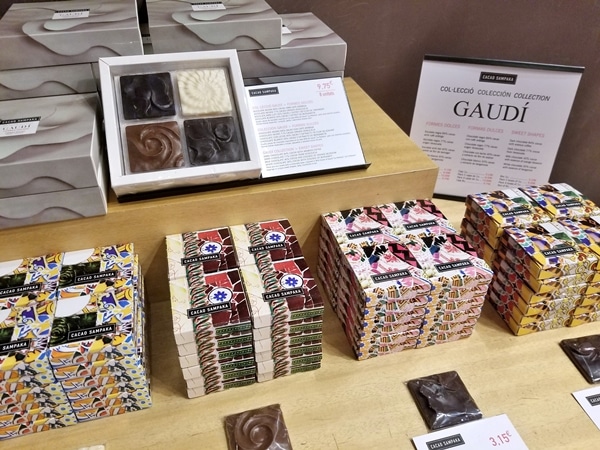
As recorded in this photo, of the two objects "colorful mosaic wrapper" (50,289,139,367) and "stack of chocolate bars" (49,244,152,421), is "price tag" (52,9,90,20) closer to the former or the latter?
"stack of chocolate bars" (49,244,152,421)

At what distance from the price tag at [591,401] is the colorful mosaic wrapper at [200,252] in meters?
0.96

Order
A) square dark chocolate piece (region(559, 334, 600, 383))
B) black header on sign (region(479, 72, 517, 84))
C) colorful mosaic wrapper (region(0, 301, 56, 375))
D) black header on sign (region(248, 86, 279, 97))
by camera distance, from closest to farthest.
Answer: colorful mosaic wrapper (region(0, 301, 56, 375))
square dark chocolate piece (region(559, 334, 600, 383))
black header on sign (region(248, 86, 279, 97))
black header on sign (region(479, 72, 517, 84))

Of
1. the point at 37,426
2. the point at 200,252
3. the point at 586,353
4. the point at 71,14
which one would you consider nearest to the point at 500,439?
the point at 586,353

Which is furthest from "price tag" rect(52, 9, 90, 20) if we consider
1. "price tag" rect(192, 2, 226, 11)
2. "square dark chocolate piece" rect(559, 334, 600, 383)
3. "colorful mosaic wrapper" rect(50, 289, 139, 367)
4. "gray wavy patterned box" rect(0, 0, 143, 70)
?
"square dark chocolate piece" rect(559, 334, 600, 383)

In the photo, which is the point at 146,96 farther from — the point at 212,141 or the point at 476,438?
the point at 476,438

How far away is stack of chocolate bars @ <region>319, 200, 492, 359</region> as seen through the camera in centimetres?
121

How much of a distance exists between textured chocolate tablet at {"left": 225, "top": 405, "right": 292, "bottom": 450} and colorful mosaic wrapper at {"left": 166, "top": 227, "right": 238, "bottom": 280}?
1.18 ft

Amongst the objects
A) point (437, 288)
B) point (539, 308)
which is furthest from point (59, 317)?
point (539, 308)

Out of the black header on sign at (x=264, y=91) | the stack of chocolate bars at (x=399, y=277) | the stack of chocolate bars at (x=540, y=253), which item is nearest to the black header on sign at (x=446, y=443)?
the stack of chocolate bars at (x=399, y=277)

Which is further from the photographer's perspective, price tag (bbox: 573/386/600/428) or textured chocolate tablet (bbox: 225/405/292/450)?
price tag (bbox: 573/386/600/428)

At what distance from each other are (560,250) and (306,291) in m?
0.70

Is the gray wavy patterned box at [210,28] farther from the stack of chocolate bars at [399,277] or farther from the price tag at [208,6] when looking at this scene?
the stack of chocolate bars at [399,277]

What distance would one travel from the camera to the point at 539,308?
4.50ft

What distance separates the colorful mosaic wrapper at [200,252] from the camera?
1228 millimetres
